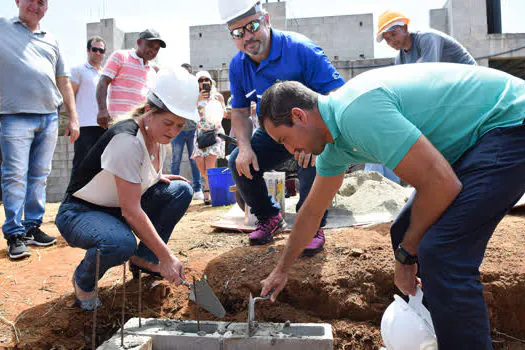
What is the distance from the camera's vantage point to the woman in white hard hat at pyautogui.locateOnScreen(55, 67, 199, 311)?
2111 mm

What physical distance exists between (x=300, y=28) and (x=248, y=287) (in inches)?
435

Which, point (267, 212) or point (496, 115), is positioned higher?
point (496, 115)

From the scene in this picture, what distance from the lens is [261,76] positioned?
3047 mm

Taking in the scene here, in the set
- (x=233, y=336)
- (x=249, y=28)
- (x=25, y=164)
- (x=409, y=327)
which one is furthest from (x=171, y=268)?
(x=25, y=164)

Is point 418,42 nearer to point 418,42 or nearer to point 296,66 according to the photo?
point 418,42

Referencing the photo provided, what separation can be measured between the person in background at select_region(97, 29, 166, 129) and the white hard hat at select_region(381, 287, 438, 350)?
3301 millimetres

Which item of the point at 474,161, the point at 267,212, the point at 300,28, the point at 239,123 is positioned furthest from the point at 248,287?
the point at 300,28

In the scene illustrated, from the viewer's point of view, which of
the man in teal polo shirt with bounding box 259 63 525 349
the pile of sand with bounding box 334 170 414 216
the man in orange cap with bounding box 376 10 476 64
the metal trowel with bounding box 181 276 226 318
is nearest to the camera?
the man in teal polo shirt with bounding box 259 63 525 349

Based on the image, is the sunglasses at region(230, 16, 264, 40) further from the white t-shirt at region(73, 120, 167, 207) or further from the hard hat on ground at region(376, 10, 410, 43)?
the hard hat on ground at region(376, 10, 410, 43)

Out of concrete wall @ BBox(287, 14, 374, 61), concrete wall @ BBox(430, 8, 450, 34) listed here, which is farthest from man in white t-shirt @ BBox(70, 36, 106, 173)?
concrete wall @ BBox(430, 8, 450, 34)

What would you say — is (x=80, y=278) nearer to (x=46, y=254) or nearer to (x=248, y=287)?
(x=248, y=287)

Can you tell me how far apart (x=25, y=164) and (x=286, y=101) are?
2.36 metres

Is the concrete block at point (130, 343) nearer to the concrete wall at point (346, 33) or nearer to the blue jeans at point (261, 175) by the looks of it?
the blue jeans at point (261, 175)

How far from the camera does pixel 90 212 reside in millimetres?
2295
